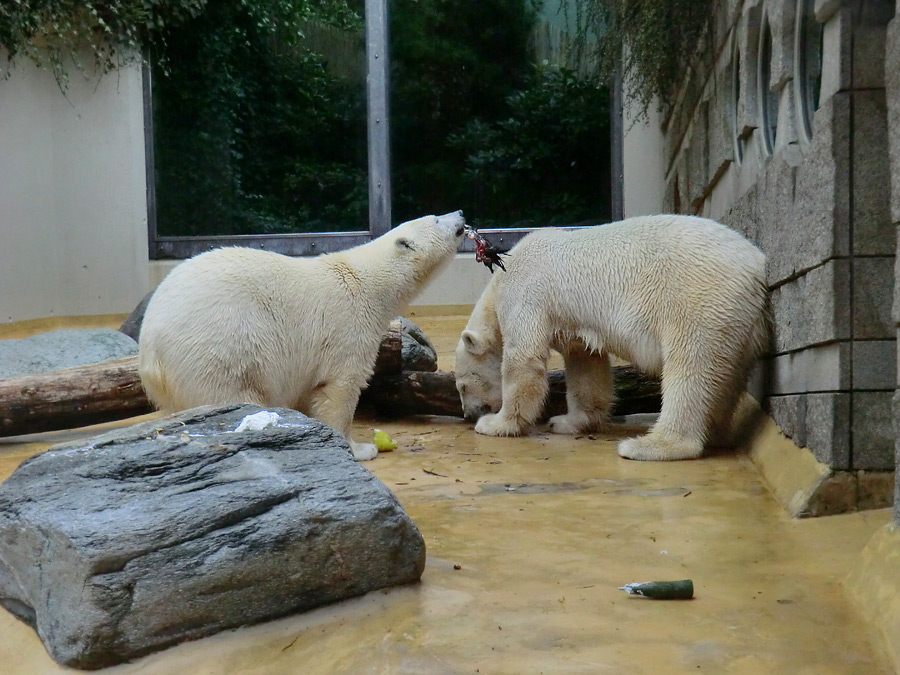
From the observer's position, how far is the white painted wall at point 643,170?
32.0 ft

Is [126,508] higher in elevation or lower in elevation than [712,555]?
higher

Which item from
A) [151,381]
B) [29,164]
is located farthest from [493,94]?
[151,381]

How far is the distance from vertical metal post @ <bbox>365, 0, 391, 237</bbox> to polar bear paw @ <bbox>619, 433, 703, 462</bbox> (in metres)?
6.26

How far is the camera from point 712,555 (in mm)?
2777

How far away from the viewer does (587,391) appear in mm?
5414

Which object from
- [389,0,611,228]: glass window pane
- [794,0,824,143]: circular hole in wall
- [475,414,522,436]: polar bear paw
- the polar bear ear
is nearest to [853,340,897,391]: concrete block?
[794,0,824,143]: circular hole in wall

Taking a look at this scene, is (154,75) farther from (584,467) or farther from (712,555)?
(712,555)

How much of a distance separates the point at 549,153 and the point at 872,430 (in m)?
7.38

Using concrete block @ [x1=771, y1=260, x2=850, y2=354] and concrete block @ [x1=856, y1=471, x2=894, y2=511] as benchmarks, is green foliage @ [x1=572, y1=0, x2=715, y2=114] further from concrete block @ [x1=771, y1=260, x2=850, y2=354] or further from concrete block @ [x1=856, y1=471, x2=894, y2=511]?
concrete block @ [x1=856, y1=471, x2=894, y2=511]

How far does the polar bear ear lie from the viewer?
5.63 metres

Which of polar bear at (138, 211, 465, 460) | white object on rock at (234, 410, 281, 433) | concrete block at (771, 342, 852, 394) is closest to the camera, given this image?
white object on rock at (234, 410, 281, 433)

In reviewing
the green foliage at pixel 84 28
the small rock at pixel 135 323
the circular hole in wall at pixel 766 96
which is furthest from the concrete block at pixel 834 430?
the green foliage at pixel 84 28

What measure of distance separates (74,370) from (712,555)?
399cm

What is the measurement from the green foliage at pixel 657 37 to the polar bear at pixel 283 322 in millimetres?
2630
